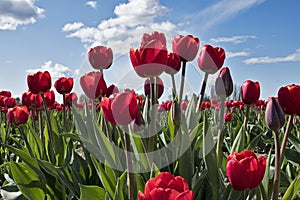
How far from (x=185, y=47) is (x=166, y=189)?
98 centimetres

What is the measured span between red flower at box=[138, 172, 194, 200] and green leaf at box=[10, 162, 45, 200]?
1.43 metres

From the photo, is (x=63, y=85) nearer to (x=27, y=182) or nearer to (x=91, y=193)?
(x=27, y=182)

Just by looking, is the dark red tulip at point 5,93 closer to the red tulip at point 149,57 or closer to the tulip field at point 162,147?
the tulip field at point 162,147

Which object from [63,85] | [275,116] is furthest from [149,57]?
[63,85]

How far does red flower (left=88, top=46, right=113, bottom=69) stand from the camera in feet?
6.65

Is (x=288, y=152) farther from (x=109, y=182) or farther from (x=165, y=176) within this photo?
(x=165, y=176)

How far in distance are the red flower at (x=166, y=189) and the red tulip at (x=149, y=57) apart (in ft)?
1.83

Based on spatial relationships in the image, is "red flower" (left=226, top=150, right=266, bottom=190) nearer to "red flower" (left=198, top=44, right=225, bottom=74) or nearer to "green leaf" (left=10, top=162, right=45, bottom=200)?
"red flower" (left=198, top=44, right=225, bottom=74)

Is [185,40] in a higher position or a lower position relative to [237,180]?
higher

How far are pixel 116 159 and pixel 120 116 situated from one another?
0.58 metres

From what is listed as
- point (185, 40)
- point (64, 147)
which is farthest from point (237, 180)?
point (64, 147)

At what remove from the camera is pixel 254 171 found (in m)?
1.08

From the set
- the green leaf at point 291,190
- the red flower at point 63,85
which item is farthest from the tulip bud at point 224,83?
the red flower at point 63,85

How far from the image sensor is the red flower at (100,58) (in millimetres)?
2027
